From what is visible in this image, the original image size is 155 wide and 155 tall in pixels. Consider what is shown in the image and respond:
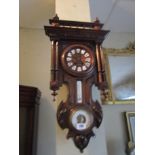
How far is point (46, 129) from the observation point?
8.80ft

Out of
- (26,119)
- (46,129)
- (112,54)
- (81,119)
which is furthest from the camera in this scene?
(112,54)

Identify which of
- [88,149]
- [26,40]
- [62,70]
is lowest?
[88,149]

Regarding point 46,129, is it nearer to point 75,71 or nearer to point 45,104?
point 45,104

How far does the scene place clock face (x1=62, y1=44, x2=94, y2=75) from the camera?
1583 mm

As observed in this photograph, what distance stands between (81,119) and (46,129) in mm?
1247

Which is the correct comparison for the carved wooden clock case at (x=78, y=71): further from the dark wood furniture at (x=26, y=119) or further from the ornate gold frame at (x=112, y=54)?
the ornate gold frame at (x=112, y=54)

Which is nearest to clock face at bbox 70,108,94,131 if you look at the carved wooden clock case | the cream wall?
the carved wooden clock case

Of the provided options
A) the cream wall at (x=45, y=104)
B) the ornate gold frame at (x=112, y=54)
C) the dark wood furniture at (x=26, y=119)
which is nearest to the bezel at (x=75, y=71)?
the dark wood furniture at (x=26, y=119)

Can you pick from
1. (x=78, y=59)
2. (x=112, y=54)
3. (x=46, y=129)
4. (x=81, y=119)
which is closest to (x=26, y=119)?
(x=46, y=129)
